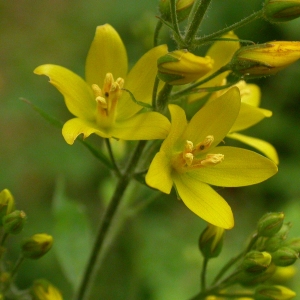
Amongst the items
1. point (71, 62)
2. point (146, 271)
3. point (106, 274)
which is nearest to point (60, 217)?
point (146, 271)

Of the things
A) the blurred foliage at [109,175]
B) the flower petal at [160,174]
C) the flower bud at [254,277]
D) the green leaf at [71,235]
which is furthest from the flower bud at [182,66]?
the blurred foliage at [109,175]

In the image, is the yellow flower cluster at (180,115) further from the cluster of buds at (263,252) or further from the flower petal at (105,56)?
the cluster of buds at (263,252)

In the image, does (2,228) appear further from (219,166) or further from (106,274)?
(106,274)

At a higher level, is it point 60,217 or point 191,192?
point 191,192

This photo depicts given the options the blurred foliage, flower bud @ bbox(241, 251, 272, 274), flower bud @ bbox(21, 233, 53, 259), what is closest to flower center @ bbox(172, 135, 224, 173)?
flower bud @ bbox(241, 251, 272, 274)

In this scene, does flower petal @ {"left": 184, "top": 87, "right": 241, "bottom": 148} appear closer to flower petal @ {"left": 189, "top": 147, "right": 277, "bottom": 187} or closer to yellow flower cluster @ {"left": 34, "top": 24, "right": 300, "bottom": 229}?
yellow flower cluster @ {"left": 34, "top": 24, "right": 300, "bottom": 229}
